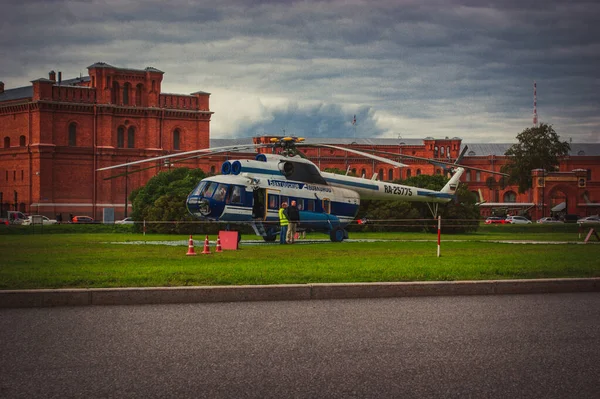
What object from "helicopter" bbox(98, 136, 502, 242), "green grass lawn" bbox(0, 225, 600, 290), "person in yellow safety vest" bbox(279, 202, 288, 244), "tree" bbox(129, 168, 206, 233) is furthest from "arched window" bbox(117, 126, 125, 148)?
"green grass lawn" bbox(0, 225, 600, 290)

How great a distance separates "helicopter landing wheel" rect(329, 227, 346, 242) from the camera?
Answer: 103ft

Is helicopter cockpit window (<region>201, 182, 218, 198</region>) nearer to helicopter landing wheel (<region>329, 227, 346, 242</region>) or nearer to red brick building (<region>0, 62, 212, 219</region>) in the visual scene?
helicopter landing wheel (<region>329, 227, 346, 242</region>)

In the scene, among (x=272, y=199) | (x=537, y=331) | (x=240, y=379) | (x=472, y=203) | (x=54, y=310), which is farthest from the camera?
(x=472, y=203)

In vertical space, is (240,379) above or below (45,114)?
below

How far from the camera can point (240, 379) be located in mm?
7266

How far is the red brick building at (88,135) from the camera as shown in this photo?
85.7 metres

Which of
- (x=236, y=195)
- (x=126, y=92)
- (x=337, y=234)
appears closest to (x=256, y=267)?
(x=236, y=195)

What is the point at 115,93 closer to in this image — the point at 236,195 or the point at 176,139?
the point at 176,139

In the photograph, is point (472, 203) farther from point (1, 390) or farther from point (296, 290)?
point (1, 390)

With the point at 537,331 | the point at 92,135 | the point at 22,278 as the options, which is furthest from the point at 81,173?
the point at 537,331

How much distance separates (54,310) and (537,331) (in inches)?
253

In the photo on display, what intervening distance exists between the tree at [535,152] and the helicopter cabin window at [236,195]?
260ft

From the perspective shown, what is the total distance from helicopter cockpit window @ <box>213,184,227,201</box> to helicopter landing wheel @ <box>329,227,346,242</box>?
17.3 feet

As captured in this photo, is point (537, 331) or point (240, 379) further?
point (537, 331)
